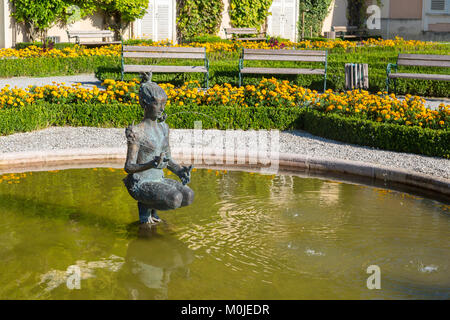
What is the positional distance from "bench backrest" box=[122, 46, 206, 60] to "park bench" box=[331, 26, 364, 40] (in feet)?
40.9

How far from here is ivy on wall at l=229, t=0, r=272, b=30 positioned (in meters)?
22.5

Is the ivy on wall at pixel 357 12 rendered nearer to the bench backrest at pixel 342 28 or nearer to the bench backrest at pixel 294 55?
the bench backrest at pixel 342 28

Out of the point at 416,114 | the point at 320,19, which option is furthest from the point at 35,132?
the point at 320,19

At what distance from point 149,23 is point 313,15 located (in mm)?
7142

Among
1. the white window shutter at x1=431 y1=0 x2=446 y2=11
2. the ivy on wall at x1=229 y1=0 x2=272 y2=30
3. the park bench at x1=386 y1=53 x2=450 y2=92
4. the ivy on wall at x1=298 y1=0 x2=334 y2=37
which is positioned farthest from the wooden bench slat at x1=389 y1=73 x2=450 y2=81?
the white window shutter at x1=431 y1=0 x2=446 y2=11

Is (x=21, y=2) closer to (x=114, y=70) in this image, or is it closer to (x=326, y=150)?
(x=114, y=70)

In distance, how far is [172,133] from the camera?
27.8 ft

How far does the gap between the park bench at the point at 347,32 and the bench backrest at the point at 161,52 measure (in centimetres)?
1248

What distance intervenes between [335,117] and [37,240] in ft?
15.2

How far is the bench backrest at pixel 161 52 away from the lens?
12367 millimetres

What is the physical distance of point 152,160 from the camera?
15.6ft

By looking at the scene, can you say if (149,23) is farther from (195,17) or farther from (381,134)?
(381,134)
